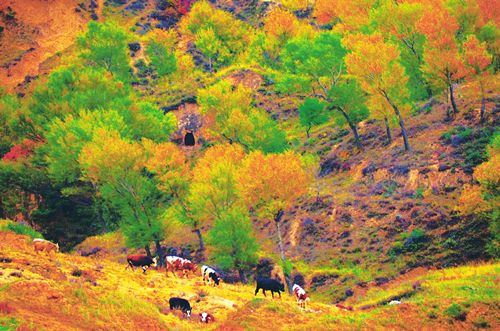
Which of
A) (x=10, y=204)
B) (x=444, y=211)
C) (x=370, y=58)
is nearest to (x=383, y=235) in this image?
(x=444, y=211)

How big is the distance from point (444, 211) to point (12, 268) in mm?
29160

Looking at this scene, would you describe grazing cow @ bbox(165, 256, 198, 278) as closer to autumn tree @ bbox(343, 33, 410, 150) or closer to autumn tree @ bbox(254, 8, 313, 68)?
autumn tree @ bbox(343, 33, 410, 150)

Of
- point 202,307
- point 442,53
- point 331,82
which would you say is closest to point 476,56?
point 442,53

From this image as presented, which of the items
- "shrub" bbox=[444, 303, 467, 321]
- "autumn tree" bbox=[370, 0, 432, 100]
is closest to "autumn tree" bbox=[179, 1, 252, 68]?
"autumn tree" bbox=[370, 0, 432, 100]

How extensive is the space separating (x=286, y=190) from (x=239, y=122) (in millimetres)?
19161

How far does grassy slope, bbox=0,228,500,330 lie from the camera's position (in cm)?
1285

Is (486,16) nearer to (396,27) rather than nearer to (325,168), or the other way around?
(396,27)

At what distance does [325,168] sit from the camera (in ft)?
154

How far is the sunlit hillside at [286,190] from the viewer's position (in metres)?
15.7

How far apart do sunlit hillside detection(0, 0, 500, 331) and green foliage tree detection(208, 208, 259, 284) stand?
0.48ft

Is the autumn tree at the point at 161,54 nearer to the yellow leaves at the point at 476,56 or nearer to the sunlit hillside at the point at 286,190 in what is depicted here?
the sunlit hillside at the point at 286,190

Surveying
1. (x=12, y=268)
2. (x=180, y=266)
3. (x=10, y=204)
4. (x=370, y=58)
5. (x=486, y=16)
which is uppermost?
(x=486, y=16)

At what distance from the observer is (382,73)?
39812 millimetres

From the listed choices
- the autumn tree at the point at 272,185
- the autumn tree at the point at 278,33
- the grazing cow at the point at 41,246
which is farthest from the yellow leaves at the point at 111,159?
the autumn tree at the point at 278,33
